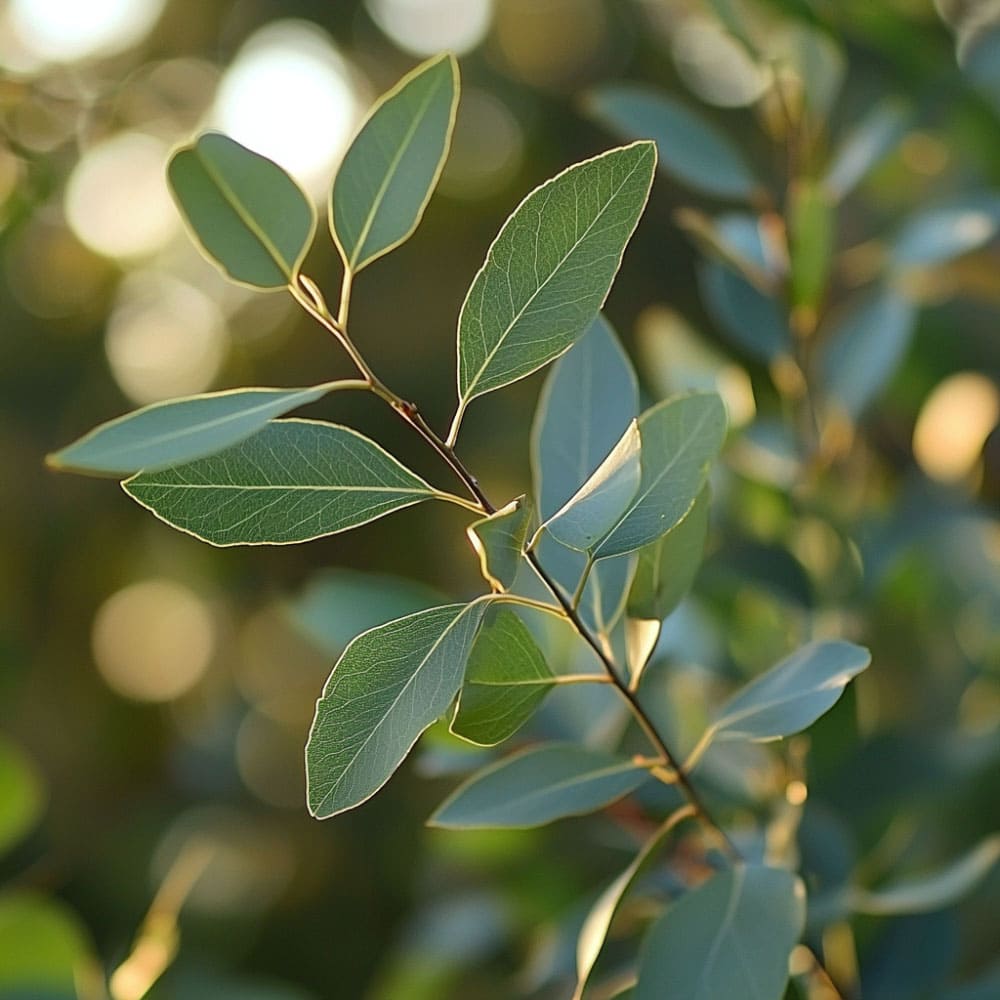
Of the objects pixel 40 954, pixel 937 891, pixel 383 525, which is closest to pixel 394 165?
pixel 937 891

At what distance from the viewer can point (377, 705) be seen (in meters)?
0.29

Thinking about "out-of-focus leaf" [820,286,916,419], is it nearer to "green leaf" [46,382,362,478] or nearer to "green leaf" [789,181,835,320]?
"green leaf" [789,181,835,320]

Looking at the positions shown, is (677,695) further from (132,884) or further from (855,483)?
(132,884)

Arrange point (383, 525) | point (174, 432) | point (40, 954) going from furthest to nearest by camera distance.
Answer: point (383, 525) < point (40, 954) < point (174, 432)

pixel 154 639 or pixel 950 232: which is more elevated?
pixel 950 232

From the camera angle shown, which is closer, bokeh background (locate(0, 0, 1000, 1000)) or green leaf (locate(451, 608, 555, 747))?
green leaf (locate(451, 608, 555, 747))

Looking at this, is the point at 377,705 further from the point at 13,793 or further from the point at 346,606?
the point at 13,793

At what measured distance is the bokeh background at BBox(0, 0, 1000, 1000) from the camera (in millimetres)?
582

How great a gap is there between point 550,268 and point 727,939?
0.65ft

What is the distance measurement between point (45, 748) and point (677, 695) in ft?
2.79

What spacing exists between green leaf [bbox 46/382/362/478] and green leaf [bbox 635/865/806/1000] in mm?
193

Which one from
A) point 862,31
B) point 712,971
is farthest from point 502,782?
point 862,31


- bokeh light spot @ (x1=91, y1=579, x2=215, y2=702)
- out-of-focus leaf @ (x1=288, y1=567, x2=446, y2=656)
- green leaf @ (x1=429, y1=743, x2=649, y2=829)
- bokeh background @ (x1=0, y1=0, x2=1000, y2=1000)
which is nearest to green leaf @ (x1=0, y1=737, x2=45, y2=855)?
bokeh background @ (x1=0, y1=0, x2=1000, y2=1000)

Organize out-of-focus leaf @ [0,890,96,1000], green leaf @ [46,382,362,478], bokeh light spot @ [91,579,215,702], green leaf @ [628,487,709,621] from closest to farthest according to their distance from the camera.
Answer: green leaf @ [46,382,362,478] → green leaf @ [628,487,709,621] → out-of-focus leaf @ [0,890,96,1000] → bokeh light spot @ [91,579,215,702]
